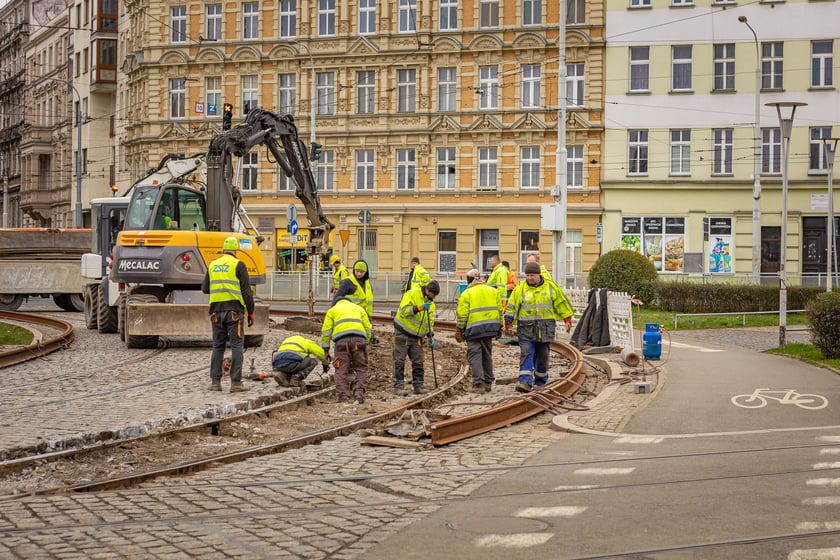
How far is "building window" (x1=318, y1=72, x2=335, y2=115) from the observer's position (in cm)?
5519

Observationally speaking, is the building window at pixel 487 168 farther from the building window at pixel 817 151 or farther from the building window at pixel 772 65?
the building window at pixel 817 151

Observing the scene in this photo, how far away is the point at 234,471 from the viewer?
10.5m

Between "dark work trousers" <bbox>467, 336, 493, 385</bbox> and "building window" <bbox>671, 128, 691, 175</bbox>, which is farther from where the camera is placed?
"building window" <bbox>671, 128, 691, 175</bbox>

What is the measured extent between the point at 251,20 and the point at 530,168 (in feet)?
47.9

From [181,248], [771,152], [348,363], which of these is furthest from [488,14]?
[348,363]

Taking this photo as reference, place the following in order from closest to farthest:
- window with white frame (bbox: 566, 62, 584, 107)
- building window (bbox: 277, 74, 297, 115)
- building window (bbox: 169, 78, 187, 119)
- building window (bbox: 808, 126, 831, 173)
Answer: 1. building window (bbox: 808, 126, 831, 173)
2. window with white frame (bbox: 566, 62, 584, 107)
3. building window (bbox: 277, 74, 297, 115)
4. building window (bbox: 169, 78, 187, 119)

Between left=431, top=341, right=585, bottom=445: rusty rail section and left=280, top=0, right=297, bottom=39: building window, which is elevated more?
left=280, top=0, right=297, bottom=39: building window

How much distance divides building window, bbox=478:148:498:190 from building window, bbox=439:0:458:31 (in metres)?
5.53

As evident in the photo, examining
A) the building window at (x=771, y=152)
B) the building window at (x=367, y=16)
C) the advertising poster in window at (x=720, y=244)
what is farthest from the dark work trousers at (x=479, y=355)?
the building window at (x=367, y=16)

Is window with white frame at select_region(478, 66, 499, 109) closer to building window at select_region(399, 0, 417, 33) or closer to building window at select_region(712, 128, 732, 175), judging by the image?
building window at select_region(399, 0, 417, 33)

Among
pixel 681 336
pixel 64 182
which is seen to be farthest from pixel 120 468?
pixel 64 182

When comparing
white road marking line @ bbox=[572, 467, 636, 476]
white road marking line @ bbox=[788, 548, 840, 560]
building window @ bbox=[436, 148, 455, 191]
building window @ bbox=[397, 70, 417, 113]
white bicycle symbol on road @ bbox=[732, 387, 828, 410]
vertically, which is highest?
building window @ bbox=[397, 70, 417, 113]

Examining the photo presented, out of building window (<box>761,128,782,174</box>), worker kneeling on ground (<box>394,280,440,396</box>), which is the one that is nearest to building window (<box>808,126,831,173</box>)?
building window (<box>761,128,782,174</box>)

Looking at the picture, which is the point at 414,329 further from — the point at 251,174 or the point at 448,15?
the point at 251,174
